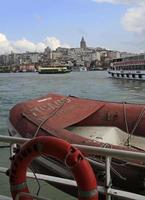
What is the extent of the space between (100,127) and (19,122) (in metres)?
1.80

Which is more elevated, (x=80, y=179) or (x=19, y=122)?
(x=80, y=179)

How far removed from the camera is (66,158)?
2949 millimetres

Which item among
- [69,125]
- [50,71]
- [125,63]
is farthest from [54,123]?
[50,71]

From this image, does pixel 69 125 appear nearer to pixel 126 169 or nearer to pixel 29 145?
pixel 126 169

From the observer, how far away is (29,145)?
3.13 metres

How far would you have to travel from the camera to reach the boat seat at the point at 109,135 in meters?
8.04

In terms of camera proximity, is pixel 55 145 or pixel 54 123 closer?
pixel 55 145

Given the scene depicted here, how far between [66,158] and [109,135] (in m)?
5.34

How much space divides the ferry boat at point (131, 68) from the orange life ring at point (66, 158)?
5849 centimetres

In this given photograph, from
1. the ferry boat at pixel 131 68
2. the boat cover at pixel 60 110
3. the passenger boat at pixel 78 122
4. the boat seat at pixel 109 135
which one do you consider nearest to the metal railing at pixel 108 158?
the passenger boat at pixel 78 122

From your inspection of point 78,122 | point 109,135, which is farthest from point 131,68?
point 109,135

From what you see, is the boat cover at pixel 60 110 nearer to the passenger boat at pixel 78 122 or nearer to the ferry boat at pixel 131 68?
the passenger boat at pixel 78 122

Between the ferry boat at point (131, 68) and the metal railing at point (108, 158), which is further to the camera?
the ferry boat at point (131, 68)

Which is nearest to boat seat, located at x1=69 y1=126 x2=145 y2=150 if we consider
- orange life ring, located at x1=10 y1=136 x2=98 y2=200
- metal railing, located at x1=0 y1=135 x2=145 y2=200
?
metal railing, located at x1=0 y1=135 x2=145 y2=200
